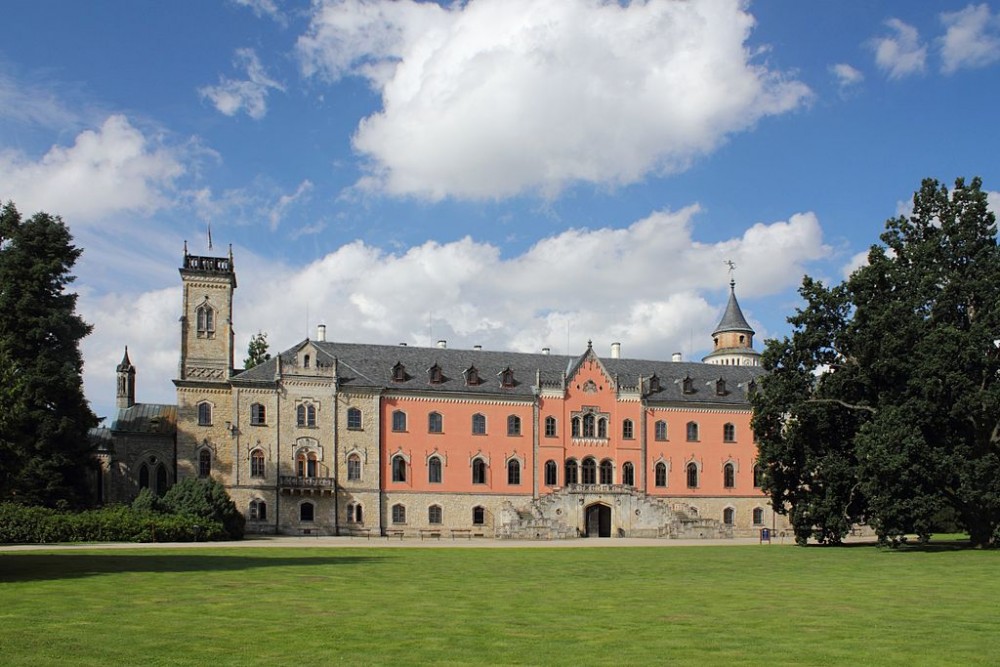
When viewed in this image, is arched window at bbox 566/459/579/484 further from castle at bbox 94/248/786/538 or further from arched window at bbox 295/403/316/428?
arched window at bbox 295/403/316/428

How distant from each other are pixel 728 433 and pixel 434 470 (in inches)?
870

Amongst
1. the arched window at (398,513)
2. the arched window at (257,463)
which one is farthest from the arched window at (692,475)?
the arched window at (257,463)

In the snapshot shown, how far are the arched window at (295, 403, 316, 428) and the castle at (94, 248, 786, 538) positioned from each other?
0.09 metres

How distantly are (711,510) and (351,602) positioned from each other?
52240mm

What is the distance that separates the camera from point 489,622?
64.6 ft

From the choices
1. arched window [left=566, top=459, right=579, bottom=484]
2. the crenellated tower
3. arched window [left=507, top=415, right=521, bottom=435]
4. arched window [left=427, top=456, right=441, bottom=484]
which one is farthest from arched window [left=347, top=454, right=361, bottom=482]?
the crenellated tower

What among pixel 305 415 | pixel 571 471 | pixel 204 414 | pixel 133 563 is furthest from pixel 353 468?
pixel 133 563

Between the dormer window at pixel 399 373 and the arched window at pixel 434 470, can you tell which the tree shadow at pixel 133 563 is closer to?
the arched window at pixel 434 470

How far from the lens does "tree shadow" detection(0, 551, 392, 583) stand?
28.5 m

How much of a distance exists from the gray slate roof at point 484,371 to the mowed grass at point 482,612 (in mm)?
28547

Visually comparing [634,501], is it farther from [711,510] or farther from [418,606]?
[418,606]

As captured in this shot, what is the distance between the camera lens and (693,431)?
7144 cm

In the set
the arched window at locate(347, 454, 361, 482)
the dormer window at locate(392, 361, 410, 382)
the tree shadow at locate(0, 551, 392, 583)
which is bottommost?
the tree shadow at locate(0, 551, 392, 583)

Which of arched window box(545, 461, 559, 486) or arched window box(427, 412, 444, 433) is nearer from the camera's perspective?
arched window box(427, 412, 444, 433)
